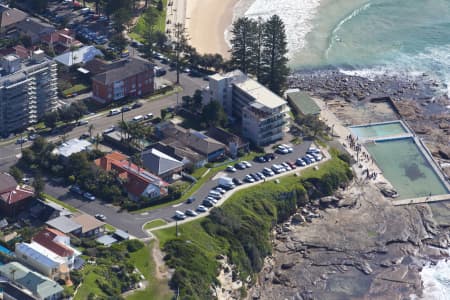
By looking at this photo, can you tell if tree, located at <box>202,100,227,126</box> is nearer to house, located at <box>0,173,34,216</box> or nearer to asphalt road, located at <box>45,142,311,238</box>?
asphalt road, located at <box>45,142,311,238</box>

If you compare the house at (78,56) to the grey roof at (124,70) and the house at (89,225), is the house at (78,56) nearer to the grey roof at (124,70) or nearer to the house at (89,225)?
the grey roof at (124,70)

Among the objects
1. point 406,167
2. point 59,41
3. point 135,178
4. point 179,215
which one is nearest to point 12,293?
point 179,215

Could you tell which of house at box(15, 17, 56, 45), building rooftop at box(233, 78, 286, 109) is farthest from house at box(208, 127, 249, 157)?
house at box(15, 17, 56, 45)

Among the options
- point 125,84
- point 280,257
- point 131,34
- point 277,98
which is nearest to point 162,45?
point 131,34

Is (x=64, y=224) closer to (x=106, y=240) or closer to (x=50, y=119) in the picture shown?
(x=106, y=240)

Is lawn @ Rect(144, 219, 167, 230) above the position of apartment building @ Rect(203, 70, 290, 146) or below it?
below

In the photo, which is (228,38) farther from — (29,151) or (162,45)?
(29,151)

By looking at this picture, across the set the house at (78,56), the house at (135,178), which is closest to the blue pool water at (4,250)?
the house at (135,178)

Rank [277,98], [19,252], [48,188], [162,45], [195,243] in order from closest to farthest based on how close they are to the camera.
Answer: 1. [19,252]
2. [195,243]
3. [48,188]
4. [277,98]
5. [162,45]
